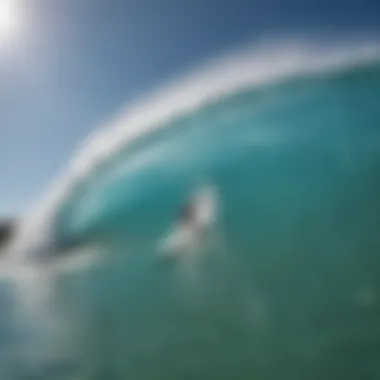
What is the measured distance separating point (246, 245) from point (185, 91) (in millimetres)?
639

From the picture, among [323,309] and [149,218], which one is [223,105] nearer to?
[149,218]

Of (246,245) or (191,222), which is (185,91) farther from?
(246,245)

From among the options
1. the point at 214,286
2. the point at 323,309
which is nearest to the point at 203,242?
the point at 214,286

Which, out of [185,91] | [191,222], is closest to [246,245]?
[191,222]

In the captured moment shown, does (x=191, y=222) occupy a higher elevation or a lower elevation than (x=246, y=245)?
higher

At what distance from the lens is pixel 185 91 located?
89.0 inches

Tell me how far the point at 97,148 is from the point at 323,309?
1.04m

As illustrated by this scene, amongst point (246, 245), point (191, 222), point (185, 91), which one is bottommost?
point (246, 245)

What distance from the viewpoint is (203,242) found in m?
2.25

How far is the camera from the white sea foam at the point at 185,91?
2.22 meters

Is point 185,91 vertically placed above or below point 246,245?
above

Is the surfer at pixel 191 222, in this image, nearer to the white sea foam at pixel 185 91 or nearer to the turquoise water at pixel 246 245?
the turquoise water at pixel 246 245

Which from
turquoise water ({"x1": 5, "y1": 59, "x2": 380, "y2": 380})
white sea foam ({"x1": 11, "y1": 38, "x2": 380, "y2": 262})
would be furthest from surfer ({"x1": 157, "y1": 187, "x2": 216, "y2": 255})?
white sea foam ({"x1": 11, "y1": 38, "x2": 380, "y2": 262})

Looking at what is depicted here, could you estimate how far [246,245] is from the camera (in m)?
2.26
